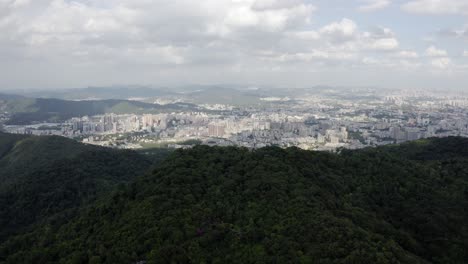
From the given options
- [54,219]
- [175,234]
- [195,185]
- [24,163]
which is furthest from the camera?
[24,163]

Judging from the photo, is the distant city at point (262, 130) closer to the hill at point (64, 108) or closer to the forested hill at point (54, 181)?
the hill at point (64, 108)

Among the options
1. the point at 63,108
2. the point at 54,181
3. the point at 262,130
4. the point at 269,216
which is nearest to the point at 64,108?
the point at 63,108

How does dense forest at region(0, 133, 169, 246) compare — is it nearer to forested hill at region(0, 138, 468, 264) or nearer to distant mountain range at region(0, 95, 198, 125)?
forested hill at region(0, 138, 468, 264)

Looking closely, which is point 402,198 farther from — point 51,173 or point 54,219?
point 51,173

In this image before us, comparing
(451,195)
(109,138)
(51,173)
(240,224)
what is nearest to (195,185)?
(240,224)

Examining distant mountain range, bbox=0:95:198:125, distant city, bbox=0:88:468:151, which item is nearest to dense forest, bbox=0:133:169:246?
distant city, bbox=0:88:468:151

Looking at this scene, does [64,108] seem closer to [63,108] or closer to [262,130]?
[63,108]

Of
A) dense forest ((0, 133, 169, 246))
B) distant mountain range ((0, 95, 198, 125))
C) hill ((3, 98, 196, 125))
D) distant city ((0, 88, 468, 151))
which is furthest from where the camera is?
distant mountain range ((0, 95, 198, 125))
